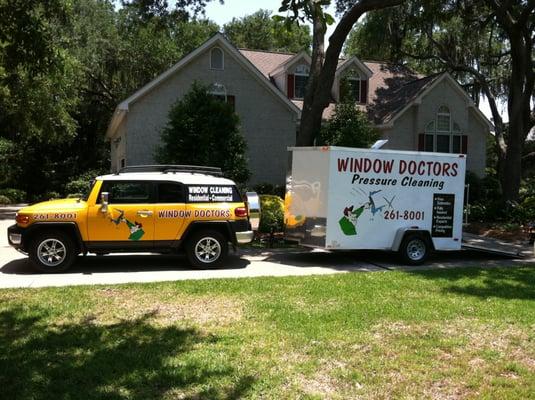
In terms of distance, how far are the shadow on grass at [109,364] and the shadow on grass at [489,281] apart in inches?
177

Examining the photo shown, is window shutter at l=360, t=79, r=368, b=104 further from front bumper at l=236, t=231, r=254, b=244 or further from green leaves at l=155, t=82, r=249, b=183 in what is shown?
front bumper at l=236, t=231, r=254, b=244

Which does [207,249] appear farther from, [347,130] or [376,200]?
[347,130]

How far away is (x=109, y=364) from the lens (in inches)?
201

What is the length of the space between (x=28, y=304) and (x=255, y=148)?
63.5 ft

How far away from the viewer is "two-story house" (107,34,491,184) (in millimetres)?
24922

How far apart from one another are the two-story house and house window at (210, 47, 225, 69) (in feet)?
0.14

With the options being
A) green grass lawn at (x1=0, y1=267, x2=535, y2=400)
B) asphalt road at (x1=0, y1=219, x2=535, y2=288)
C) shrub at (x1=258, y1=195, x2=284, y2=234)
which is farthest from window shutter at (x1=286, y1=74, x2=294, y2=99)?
green grass lawn at (x1=0, y1=267, x2=535, y2=400)

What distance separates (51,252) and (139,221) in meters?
1.56

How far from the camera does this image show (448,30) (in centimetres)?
3259

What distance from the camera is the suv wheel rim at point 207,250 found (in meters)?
10.6

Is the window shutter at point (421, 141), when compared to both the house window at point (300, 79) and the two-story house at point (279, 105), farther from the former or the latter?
the house window at point (300, 79)

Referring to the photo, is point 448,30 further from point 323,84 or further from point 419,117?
point 323,84

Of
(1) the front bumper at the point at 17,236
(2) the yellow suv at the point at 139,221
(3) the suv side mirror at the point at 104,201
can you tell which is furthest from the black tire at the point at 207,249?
(1) the front bumper at the point at 17,236

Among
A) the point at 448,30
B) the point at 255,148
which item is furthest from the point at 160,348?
the point at 448,30
